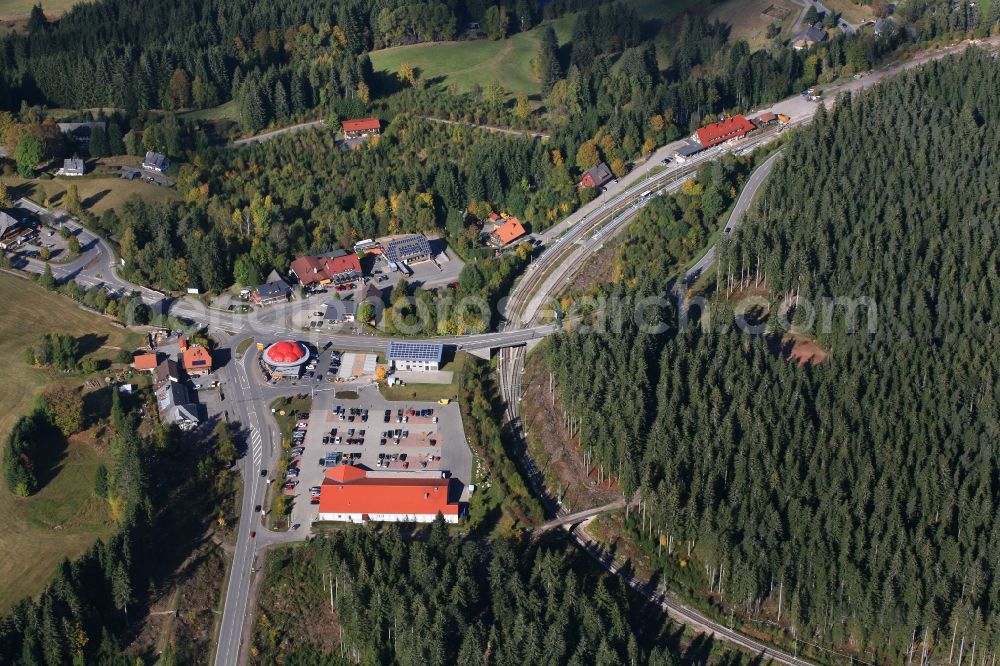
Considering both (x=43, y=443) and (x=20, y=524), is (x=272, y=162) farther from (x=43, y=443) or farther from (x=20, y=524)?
(x=20, y=524)

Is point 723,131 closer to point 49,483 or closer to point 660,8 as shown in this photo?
point 660,8

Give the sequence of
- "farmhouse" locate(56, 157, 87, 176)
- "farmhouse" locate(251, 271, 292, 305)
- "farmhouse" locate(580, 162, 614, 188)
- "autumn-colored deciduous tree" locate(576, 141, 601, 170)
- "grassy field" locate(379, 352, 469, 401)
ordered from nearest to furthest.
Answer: "grassy field" locate(379, 352, 469, 401)
"farmhouse" locate(251, 271, 292, 305)
"farmhouse" locate(580, 162, 614, 188)
"autumn-colored deciduous tree" locate(576, 141, 601, 170)
"farmhouse" locate(56, 157, 87, 176)

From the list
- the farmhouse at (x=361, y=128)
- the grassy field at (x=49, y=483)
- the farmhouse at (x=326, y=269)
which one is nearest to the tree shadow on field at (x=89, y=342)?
the grassy field at (x=49, y=483)

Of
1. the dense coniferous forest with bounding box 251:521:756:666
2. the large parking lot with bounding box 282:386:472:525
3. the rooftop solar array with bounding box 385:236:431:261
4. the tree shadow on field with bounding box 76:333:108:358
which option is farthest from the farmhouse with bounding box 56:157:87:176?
the dense coniferous forest with bounding box 251:521:756:666

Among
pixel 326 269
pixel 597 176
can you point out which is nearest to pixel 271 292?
pixel 326 269

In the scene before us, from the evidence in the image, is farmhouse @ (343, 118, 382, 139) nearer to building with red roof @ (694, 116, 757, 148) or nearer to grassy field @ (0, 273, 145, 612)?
building with red roof @ (694, 116, 757, 148)

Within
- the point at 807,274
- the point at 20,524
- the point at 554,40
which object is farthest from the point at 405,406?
the point at 554,40
